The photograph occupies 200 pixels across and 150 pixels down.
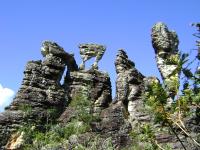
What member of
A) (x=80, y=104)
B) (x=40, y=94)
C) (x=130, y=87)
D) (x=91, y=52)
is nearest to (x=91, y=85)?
(x=80, y=104)

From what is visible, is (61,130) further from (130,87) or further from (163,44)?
(163,44)

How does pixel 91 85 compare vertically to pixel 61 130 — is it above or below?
above

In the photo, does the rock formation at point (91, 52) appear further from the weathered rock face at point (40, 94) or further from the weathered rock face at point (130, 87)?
the weathered rock face at point (130, 87)

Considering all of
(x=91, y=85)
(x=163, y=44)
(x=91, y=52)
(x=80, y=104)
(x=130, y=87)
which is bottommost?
(x=80, y=104)

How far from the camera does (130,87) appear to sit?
40.2m

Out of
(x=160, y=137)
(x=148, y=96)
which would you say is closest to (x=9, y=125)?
(x=160, y=137)

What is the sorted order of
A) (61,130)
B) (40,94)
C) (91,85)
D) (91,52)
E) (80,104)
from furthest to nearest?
(91,52) < (91,85) < (40,94) < (80,104) < (61,130)

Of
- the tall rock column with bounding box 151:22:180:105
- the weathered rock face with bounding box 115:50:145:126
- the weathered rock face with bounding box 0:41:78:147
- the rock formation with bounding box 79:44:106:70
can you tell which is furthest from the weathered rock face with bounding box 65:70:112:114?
the tall rock column with bounding box 151:22:180:105

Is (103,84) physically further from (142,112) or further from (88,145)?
(88,145)

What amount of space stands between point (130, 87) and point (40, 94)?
7.84 meters

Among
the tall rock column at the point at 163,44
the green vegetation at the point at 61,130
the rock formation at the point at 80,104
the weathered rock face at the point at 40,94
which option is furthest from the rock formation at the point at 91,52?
the tall rock column at the point at 163,44

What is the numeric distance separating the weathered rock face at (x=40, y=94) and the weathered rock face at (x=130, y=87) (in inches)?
187

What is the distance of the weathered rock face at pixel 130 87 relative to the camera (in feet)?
128

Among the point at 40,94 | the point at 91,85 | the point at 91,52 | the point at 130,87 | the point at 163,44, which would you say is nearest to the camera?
the point at 130,87
